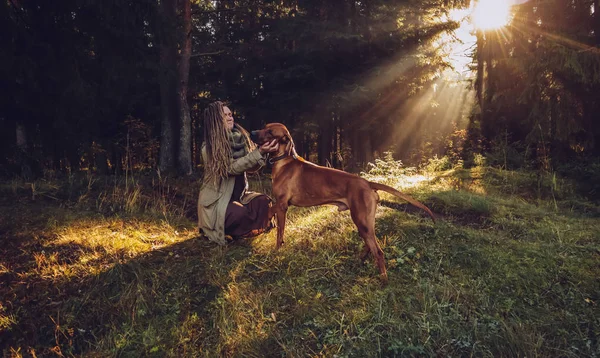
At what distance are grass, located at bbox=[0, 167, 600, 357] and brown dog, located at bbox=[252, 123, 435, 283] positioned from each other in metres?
0.45

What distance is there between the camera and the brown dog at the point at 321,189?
3.32 metres

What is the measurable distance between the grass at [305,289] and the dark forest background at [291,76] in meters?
2.30

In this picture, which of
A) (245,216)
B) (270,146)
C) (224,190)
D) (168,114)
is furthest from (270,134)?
(168,114)

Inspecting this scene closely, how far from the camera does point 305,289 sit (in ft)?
11.2

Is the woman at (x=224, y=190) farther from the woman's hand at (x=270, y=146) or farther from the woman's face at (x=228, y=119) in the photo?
the woman's hand at (x=270, y=146)

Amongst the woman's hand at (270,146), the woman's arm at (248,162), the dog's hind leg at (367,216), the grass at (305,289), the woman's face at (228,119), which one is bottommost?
the grass at (305,289)

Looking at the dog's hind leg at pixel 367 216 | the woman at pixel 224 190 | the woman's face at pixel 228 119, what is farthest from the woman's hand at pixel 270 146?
the dog's hind leg at pixel 367 216

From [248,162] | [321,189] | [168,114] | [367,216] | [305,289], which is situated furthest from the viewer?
[168,114]

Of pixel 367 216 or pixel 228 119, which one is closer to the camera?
pixel 367 216

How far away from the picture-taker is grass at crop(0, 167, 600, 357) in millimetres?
2785

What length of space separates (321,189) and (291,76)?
9.90 metres

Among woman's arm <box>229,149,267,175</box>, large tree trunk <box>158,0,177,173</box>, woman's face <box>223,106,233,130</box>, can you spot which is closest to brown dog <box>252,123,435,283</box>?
woman's arm <box>229,149,267,175</box>

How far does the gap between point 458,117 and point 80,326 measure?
28.8m

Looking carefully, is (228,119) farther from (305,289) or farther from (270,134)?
(305,289)
